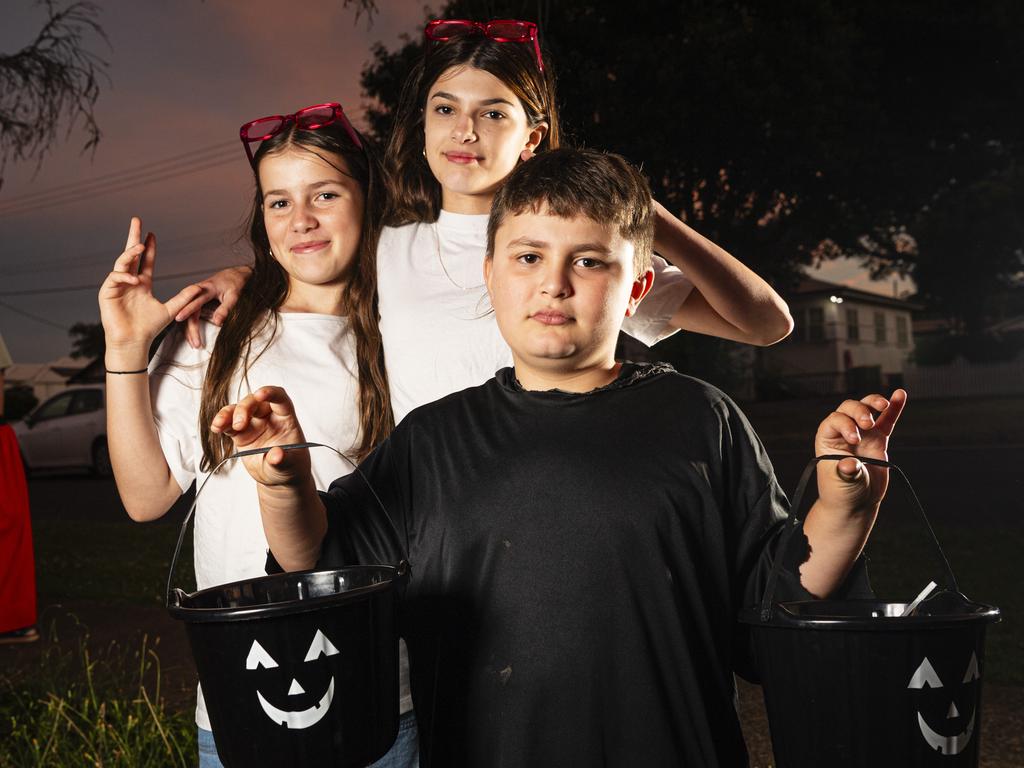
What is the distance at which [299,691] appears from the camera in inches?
56.2

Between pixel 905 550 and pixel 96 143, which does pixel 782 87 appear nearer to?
pixel 905 550

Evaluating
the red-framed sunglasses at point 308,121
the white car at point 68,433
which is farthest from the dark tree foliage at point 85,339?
the red-framed sunglasses at point 308,121

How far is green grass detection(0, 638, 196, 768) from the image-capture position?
11.8 ft

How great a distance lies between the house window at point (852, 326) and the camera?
39594 mm

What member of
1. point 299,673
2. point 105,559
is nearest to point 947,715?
point 299,673

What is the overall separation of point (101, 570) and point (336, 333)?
6.83m

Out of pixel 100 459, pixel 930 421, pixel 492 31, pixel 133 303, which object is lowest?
pixel 930 421

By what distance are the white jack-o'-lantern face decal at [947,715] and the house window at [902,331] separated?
43.6 meters

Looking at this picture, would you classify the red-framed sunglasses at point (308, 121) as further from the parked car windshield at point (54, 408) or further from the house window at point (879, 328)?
the house window at point (879, 328)

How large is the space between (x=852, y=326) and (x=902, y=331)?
4.32 metres

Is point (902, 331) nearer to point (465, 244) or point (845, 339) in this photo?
point (845, 339)

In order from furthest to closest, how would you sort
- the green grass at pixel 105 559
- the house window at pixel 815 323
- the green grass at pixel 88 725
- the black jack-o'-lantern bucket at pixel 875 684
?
the house window at pixel 815 323, the green grass at pixel 105 559, the green grass at pixel 88 725, the black jack-o'-lantern bucket at pixel 875 684

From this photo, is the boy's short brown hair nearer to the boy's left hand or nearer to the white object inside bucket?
the boy's left hand

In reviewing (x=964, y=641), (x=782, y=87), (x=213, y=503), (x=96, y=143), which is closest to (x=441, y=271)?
(x=213, y=503)
